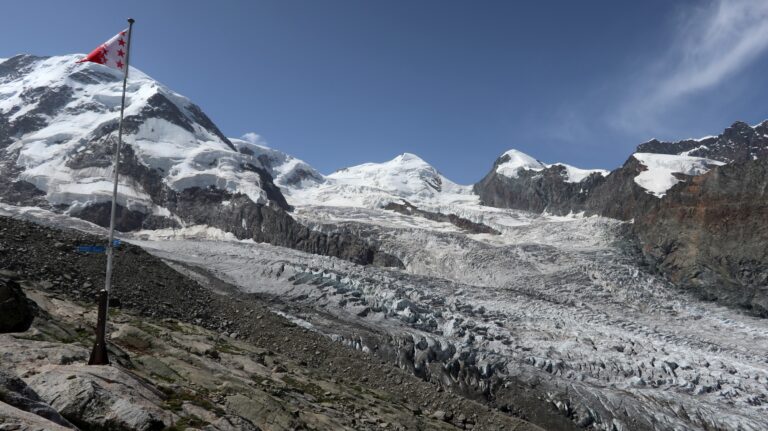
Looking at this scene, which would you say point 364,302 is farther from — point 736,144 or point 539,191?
point 736,144

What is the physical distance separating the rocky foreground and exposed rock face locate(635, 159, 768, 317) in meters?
60.7

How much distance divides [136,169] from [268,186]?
1197 inches

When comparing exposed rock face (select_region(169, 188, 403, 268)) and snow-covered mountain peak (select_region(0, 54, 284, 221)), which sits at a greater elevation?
snow-covered mountain peak (select_region(0, 54, 284, 221))

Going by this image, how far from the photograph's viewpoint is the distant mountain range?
75.8m

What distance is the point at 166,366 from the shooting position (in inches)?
550

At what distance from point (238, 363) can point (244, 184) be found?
9749 centimetres

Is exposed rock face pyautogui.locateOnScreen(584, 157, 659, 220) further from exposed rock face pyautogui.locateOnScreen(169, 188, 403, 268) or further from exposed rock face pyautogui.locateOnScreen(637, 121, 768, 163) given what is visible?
exposed rock face pyautogui.locateOnScreen(637, 121, 768, 163)

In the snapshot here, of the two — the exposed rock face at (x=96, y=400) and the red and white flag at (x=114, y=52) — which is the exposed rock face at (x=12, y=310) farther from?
the red and white flag at (x=114, y=52)

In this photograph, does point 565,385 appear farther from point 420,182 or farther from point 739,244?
point 420,182

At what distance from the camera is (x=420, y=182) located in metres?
198

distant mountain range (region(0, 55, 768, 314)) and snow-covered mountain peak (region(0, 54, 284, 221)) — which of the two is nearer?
distant mountain range (region(0, 55, 768, 314))

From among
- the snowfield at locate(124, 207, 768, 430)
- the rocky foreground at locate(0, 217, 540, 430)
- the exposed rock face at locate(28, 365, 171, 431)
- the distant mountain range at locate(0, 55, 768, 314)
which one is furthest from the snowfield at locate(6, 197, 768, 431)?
the exposed rock face at locate(28, 365, 171, 431)

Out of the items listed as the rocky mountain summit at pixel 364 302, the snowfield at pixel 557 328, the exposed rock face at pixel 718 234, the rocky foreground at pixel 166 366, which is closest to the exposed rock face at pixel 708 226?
the exposed rock face at pixel 718 234

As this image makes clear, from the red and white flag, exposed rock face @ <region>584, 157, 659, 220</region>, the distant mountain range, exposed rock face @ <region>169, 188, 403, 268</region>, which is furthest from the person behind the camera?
exposed rock face @ <region>584, 157, 659, 220</region>
